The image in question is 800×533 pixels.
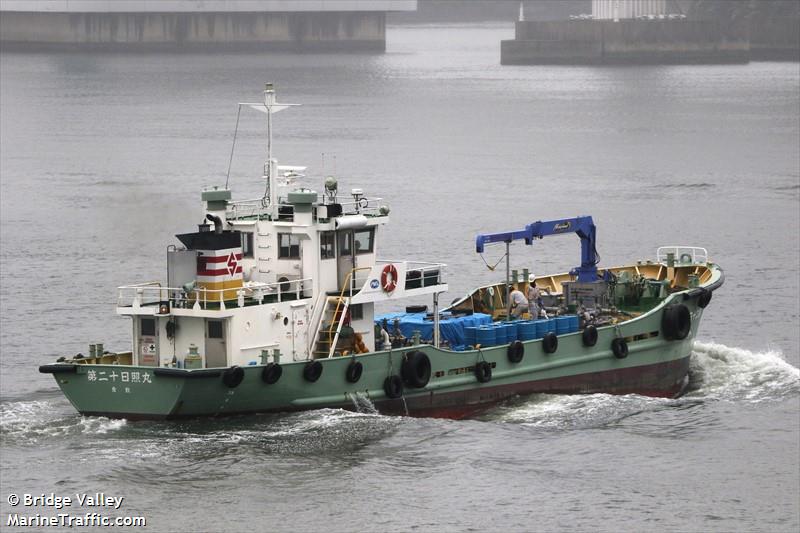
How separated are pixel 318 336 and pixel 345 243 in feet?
6.61

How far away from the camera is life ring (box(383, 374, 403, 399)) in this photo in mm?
31953

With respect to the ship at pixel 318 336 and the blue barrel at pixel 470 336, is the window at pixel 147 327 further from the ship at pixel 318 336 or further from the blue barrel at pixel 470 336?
the blue barrel at pixel 470 336

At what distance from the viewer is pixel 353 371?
3144cm

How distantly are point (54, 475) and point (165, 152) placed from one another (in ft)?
209

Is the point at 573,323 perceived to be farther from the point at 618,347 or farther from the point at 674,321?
the point at 674,321

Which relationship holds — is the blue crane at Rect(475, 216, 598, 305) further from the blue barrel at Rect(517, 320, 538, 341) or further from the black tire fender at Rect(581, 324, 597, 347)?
the black tire fender at Rect(581, 324, 597, 347)

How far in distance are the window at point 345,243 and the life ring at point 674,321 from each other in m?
8.10

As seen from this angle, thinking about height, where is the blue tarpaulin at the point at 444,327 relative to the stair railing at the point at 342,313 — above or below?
below

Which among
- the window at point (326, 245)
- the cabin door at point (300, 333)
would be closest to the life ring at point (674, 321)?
the window at point (326, 245)

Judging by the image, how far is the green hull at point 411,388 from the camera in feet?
100.0

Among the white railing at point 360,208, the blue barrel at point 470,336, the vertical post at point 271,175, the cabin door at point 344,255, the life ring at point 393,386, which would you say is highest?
the vertical post at point 271,175

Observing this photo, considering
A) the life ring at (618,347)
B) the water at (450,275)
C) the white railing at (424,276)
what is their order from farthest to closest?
the life ring at (618,347) → the white railing at (424,276) → the water at (450,275)

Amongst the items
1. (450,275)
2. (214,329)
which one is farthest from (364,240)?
(450,275)

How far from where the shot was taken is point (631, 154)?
9231 centimetres
